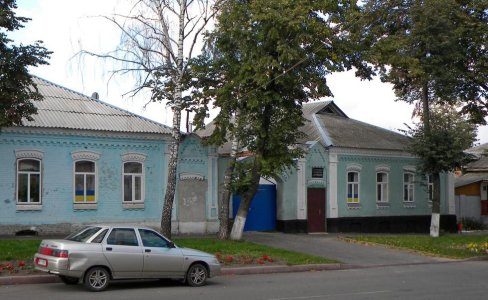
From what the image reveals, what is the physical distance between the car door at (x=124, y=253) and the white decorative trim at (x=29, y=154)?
10.0 m

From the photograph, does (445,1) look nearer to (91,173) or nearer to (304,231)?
(304,231)

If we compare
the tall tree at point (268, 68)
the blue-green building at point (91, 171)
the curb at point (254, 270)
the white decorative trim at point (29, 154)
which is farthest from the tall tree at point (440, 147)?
the white decorative trim at point (29, 154)

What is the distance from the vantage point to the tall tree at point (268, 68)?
20.9 meters

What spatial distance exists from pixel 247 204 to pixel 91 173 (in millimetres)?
6177

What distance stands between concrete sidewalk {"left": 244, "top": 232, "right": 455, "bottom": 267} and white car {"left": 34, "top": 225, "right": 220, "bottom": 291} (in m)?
7.66

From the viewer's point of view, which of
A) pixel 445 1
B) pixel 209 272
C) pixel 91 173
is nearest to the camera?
pixel 209 272

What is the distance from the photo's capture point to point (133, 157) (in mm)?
25328

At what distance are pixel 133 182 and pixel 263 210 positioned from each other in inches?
263

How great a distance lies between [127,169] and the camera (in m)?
25.4

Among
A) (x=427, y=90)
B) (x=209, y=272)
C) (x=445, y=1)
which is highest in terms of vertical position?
(x=445, y=1)

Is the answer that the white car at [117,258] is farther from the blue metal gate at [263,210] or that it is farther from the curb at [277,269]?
the blue metal gate at [263,210]

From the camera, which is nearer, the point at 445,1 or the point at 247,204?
the point at 247,204

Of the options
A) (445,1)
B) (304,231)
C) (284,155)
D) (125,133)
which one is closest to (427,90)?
(445,1)

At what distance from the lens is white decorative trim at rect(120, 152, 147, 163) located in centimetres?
2517
